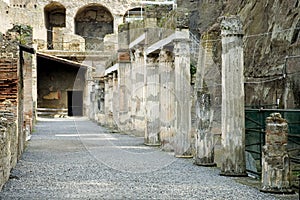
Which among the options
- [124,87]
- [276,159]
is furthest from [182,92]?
[124,87]

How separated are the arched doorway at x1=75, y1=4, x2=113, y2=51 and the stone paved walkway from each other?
91.5ft

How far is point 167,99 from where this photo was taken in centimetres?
1260

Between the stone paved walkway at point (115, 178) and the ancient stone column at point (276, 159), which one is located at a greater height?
the ancient stone column at point (276, 159)

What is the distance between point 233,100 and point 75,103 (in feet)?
94.1

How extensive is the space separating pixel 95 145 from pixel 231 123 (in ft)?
21.0

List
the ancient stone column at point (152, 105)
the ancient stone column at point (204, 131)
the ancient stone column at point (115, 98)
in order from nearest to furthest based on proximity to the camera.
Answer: the ancient stone column at point (204, 131), the ancient stone column at point (152, 105), the ancient stone column at point (115, 98)

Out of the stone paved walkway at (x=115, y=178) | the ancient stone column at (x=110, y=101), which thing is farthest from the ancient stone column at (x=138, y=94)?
the ancient stone column at (x=110, y=101)

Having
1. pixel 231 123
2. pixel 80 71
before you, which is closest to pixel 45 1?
pixel 80 71

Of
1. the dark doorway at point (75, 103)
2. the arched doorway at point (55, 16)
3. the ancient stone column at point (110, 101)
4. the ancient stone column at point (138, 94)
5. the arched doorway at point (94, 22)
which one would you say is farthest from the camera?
the arched doorway at point (94, 22)

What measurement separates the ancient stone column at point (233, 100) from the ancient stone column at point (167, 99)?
14.1 feet

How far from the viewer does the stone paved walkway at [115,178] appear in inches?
257

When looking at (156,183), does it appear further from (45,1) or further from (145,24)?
(45,1)

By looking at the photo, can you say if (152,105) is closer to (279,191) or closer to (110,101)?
(279,191)

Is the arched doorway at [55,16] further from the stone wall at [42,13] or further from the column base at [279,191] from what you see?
the column base at [279,191]
